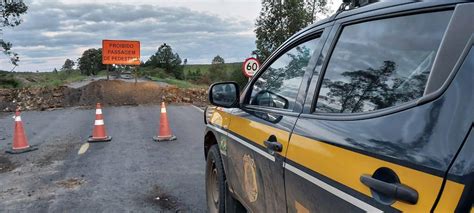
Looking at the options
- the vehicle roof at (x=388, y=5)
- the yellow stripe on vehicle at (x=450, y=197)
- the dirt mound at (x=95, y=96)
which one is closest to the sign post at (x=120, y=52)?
the dirt mound at (x=95, y=96)

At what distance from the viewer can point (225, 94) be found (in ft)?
12.7

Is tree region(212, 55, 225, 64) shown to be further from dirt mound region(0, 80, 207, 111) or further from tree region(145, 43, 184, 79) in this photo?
dirt mound region(0, 80, 207, 111)

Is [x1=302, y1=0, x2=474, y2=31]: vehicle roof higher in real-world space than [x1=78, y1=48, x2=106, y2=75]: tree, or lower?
higher

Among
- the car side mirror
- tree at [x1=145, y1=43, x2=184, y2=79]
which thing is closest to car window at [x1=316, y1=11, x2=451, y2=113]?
the car side mirror

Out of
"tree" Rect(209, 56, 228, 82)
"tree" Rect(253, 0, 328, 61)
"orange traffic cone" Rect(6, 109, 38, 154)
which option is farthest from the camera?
"tree" Rect(209, 56, 228, 82)

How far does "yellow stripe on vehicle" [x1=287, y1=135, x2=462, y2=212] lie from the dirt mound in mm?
18840

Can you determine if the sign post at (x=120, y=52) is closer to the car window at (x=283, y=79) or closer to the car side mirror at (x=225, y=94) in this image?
the car side mirror at (x=225, y=94)

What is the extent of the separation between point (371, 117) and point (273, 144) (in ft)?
2.95

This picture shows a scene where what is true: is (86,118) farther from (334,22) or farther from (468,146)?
(468,146)

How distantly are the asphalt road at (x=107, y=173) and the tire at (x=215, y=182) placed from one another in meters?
0.53

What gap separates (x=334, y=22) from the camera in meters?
2.57

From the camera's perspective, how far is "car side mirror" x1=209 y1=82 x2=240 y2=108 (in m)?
3.79

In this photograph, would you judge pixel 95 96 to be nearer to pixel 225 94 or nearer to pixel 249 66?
pixel 249 66

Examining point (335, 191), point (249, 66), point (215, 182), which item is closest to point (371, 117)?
point (335, 191)
